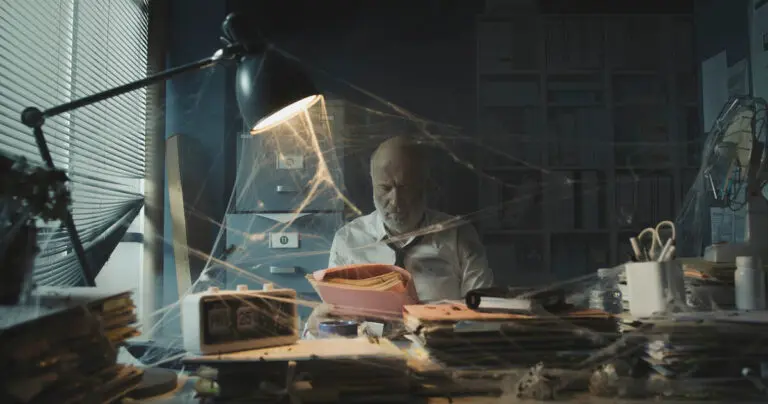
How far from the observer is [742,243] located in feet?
5.02

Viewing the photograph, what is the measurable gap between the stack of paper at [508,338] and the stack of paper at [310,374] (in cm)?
10

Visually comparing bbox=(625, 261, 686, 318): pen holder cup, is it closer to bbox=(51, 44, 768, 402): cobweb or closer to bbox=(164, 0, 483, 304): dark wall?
bbox=(51, 44, 768, 402): cobweb

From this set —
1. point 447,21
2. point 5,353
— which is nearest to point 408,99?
point 447,21

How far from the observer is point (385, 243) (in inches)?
94.7

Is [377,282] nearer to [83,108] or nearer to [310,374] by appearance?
[310,374]

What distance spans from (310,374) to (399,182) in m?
1.56

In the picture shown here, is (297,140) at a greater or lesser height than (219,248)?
greater

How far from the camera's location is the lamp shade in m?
1.14

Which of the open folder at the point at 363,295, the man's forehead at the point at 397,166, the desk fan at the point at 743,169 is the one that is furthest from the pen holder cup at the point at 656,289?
the man's forehead at the point at 397,166

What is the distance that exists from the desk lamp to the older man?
1104mm

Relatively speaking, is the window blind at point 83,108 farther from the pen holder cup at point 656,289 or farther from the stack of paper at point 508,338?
the pen holder cup at point 656,289

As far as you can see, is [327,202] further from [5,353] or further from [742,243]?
[5,353]

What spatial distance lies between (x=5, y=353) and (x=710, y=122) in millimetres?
2225

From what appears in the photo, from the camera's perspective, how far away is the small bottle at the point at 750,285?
1.30 meters
